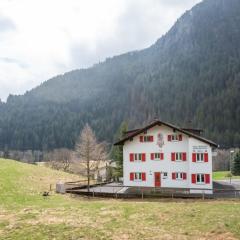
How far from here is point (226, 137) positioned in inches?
7815

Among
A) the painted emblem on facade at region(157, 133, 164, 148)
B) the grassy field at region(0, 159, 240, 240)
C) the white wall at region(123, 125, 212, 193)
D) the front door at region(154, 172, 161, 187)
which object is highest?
the painted emblem on facade at region(157, 133, 164, 148)

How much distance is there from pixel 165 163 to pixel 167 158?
2.46 ft

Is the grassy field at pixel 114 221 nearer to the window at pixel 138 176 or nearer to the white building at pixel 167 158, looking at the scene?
the white building at pixel 167 158

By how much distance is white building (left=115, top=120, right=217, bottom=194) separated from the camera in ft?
173

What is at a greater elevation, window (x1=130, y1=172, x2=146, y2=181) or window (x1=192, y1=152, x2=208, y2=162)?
window (x1=192, y1=152, x2=208, y2=162)

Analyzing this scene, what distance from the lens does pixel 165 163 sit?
2173 inches

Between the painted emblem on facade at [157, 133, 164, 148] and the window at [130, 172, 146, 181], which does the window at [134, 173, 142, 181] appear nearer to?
the window at [130, 172, 146, 181]

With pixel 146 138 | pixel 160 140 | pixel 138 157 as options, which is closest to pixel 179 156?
pixel 160 140

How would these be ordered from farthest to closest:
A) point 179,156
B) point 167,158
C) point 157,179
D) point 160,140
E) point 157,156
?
point 160,140 < point 157,156 < point 157,179 < point 167,158 < point 179,156

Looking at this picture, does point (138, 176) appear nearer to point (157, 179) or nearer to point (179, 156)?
point (157, 179)

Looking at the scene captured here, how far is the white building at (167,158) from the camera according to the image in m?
52.8

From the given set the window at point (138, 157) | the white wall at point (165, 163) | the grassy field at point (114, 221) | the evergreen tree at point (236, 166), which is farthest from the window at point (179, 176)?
the evergreen tree at point (236, 166)

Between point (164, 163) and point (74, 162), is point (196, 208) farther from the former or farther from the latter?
point (74, 162)

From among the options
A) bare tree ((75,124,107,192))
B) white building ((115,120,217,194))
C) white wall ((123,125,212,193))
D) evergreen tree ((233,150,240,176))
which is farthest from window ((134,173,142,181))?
evergreen tree ((233,150,240,176))
